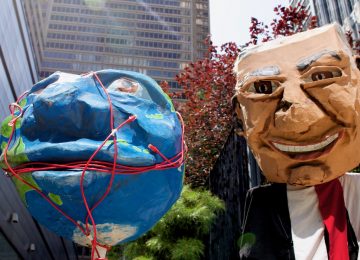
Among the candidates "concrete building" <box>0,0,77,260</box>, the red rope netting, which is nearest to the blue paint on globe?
the red rope netting

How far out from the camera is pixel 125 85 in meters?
2.12

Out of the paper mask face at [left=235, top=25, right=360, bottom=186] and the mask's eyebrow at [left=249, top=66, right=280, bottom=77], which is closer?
the paper mask face at [left=235, top=25, right=360, bottom=186]

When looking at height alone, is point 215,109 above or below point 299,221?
above

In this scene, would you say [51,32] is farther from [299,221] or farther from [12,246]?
[299,221]

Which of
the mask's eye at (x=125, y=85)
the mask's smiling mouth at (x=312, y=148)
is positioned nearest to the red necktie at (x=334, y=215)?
the mask's smiling mouth at (x=312, y=148)

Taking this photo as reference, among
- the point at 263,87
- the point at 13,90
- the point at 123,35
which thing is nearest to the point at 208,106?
the point at 263,87

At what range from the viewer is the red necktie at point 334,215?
6.00 ft

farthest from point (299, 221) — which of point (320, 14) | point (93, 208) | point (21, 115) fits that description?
point (320, 14)

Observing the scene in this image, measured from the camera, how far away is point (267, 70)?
2.12 metres

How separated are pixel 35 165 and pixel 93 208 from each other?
A: 0.36m

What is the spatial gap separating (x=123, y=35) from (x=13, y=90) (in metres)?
51.9

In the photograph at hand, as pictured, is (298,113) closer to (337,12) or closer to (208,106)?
(208,106)

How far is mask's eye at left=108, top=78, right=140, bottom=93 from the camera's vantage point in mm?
2098

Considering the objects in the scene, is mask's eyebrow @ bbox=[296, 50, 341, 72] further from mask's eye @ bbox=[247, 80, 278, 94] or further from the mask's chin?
the mask's chin
